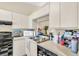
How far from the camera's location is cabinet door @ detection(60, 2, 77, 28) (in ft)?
5.11

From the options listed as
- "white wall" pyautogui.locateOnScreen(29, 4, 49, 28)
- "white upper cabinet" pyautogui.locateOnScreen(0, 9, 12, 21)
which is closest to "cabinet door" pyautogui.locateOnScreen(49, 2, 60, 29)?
"white wall" pyautogui.locateOnScreen(29, 4, 49, 28)

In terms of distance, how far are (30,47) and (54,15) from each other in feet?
1.87

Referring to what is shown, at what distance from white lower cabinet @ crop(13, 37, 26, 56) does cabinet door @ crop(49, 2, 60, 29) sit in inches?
17.4

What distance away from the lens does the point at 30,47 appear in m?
1.57

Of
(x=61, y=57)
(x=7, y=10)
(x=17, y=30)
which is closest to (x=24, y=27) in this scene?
(x=17, y=30)

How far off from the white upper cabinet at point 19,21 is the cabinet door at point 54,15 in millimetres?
342

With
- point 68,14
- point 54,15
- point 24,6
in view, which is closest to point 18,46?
point 24,6

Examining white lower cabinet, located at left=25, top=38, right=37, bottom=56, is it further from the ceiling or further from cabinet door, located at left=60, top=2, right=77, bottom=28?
cabinet door, located at left=60, top=2, right=77, bottom=28

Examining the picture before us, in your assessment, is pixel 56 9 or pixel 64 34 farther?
pixel 64 34

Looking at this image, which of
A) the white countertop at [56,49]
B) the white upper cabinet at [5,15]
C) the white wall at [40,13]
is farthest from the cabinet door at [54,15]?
the white upper cabinet at [5,15]

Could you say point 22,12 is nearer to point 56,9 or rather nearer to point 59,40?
point 56,9

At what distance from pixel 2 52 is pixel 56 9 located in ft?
3.15

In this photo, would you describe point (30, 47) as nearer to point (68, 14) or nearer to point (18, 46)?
point (18, 46)

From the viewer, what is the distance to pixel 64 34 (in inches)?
69.4
